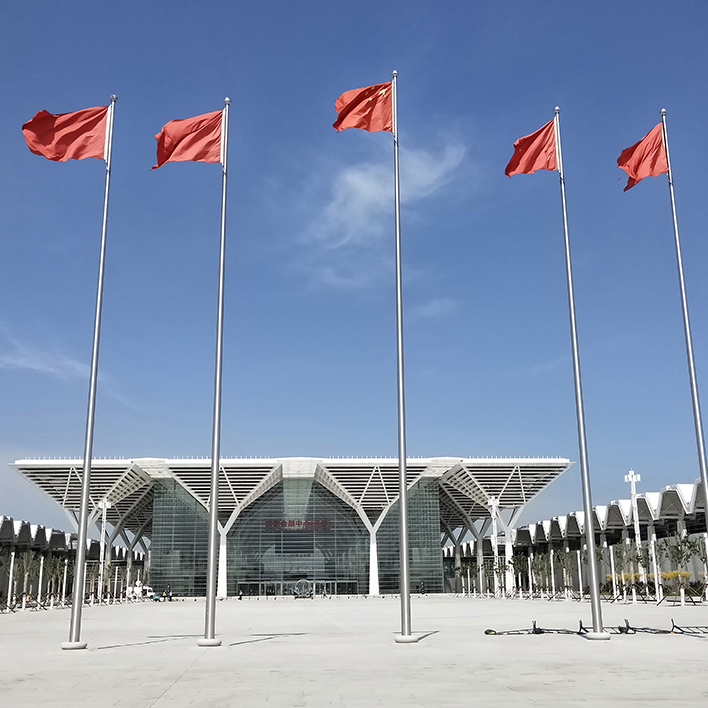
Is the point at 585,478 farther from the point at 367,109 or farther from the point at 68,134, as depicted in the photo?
the point at 68,134

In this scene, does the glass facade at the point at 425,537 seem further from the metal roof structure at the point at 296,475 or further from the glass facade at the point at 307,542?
the metal roof structure at the point at 296,475

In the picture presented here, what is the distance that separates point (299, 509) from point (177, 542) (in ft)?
46.8

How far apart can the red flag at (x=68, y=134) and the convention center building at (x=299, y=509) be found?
2534 inches

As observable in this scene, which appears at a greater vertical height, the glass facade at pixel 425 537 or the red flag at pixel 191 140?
the red flag at pixel 191 140

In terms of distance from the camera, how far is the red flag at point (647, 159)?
75.5 feet

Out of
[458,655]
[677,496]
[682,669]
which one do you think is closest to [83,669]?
[458,655]

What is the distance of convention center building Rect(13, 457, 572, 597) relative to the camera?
83812 millimetres

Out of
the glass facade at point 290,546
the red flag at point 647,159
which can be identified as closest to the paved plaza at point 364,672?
the red flag at point 647,159

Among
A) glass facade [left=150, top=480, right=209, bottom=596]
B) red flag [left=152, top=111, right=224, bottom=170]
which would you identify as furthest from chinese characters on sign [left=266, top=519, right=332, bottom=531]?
red flag [left=152, top=111, right=224, bottom=170]

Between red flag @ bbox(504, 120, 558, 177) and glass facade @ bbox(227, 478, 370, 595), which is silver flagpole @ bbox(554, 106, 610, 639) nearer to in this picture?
red flag @ bbox(504, 120, 558, 177)

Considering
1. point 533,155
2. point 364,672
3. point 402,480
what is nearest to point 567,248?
point 533,155

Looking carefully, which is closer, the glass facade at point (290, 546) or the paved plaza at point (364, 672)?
the paved plaza at point (364, 672)

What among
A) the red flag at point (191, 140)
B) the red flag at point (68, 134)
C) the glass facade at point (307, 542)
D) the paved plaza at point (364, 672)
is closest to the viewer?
the paved plaza at point (364, 672)

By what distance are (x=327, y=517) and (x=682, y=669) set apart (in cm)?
7862
